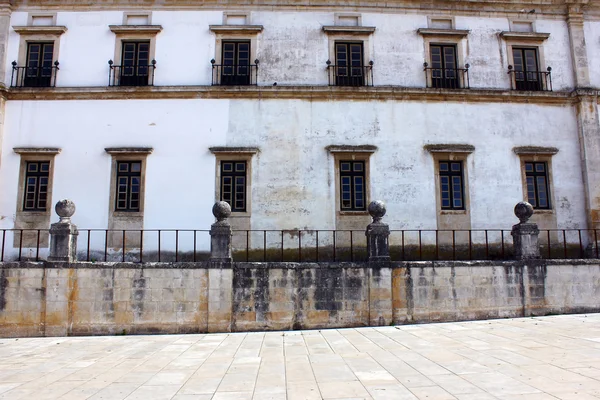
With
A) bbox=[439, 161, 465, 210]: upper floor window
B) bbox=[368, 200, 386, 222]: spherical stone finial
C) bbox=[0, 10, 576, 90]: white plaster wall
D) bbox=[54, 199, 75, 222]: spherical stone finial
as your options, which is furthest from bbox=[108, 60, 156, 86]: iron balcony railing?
bbox=[439, 161, 465, 210]: upper floor window

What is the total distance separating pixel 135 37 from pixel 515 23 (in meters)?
14.7

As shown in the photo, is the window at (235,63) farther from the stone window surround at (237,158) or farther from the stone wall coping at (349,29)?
the stone wall coping at (349,29)

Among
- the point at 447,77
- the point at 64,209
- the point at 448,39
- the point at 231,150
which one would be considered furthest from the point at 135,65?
the point at 448,39

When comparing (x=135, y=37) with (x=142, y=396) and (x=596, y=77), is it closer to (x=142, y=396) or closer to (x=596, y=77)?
(x=142, y=396)

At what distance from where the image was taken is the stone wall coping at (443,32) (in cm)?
1673

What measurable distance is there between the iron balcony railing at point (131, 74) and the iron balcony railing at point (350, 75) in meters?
6.59

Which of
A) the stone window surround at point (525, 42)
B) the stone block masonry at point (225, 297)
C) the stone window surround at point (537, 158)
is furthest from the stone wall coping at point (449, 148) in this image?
the stone block masonry at point (225, 297)

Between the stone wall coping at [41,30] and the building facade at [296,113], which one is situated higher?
the stone wall coping at [41,30]

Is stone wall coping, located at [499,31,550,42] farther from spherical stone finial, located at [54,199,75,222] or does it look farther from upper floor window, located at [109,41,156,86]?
spherical stone finial, located at [54,199,75,222]

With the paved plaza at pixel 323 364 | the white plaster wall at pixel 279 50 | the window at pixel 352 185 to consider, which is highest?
the white plaster wall at pixel 279 50

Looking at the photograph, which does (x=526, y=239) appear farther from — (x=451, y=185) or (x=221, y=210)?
(x=221, y=210)

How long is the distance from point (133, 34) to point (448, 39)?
12.0 meters

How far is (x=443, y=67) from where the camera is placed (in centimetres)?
1683

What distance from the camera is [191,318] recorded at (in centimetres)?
1153
